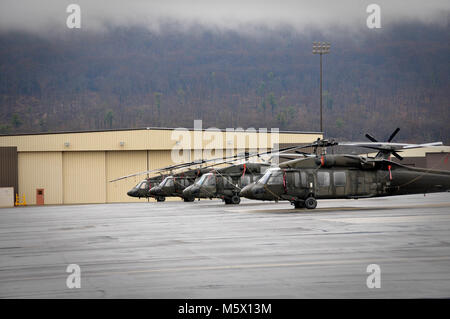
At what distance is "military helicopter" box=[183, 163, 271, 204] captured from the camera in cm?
3519

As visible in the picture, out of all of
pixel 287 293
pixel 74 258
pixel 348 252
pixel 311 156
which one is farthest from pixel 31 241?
pixel 311 156

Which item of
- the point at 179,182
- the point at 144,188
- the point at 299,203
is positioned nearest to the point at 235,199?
the point at 179,182

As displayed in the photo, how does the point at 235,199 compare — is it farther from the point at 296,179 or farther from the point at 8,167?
the point at 8,167

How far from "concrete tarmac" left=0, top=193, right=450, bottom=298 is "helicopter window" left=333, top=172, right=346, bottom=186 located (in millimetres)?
8003

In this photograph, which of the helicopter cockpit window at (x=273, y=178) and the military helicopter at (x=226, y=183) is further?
the military helicopter at (x=226, y=183)

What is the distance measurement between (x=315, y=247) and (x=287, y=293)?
5.07m

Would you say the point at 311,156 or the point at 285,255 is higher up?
Answer: the point at 311,156

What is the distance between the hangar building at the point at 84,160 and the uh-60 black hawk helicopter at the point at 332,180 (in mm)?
29922

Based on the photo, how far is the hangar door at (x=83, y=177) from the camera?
54562 millimetres

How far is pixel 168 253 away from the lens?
12219mm

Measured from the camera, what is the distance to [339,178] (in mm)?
26797

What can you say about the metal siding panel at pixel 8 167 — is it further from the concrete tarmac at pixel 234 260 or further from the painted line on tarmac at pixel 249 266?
the painted line on tarmac at pixel 249 266

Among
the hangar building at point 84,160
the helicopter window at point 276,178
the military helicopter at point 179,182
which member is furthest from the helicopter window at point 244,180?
the hangar building at point 84,160
